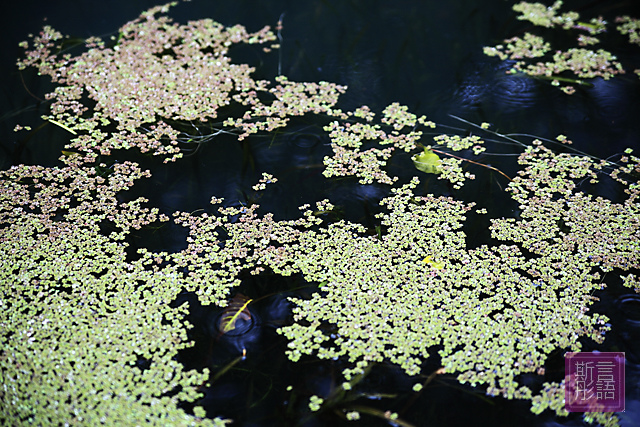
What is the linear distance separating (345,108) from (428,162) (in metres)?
0.53

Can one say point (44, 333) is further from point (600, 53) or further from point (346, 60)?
point (600, 53)

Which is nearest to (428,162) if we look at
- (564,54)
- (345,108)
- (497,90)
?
(345,108)

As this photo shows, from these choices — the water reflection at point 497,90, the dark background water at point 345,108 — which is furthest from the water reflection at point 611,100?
the water reflection at point 497,90

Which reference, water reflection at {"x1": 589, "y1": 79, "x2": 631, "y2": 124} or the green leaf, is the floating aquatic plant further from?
the green leaf

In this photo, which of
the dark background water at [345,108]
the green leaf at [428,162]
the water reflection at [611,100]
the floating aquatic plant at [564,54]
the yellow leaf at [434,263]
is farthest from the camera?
the floating aquatic plant at [564,54]

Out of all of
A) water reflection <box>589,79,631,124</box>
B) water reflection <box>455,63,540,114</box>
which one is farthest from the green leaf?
water reflection <box>589,79,631,124</box>

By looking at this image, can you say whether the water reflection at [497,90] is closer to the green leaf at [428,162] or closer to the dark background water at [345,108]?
the dark background water at [345,108]

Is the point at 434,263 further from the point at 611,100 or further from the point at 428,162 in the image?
the point at 611,100

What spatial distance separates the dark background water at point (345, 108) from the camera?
169cm

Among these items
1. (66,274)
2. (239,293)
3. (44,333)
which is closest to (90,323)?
(44,333)

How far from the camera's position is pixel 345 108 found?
2.78 meters

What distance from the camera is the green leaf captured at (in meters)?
2.46

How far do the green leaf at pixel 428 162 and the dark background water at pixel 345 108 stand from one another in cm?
Answer: 15

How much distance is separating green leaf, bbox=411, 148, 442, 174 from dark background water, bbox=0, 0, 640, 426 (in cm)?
15
